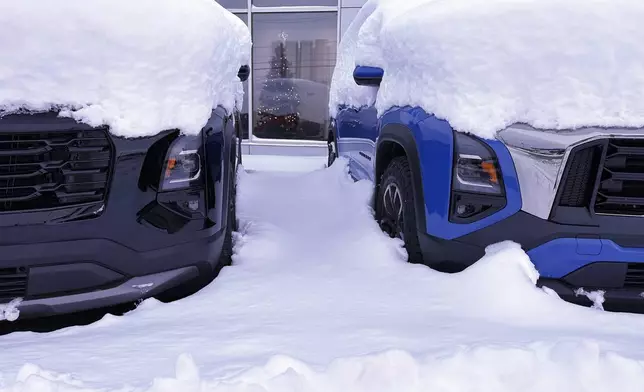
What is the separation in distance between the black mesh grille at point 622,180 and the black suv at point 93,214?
1611 millimetres

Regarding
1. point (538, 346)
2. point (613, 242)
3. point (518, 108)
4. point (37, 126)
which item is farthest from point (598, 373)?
point (37, 126)

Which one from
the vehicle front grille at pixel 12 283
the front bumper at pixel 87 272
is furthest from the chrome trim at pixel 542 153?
the vehicle front grille at pixel 12 283

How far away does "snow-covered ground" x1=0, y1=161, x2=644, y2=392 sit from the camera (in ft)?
5.35

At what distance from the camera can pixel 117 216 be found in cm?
216

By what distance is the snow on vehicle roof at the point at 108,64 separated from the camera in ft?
6.79

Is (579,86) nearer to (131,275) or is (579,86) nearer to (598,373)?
(598,373)

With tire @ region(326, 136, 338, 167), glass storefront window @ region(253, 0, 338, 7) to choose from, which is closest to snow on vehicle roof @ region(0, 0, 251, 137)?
tire @ region(326, 136, 338, 167)

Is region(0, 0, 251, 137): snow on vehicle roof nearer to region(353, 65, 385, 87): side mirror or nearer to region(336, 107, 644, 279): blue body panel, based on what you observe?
region(336, 107, 644, 279): blue body panel

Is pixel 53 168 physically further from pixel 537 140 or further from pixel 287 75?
pixel 287 75

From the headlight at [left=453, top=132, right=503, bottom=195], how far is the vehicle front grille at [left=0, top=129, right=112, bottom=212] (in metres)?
1.40

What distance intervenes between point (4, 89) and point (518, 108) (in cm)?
198

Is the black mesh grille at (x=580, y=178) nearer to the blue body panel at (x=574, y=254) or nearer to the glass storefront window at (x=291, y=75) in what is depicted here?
the blue body panel at (x=574, y=254)

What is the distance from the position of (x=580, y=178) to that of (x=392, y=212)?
3.36ft

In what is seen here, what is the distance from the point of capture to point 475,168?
233 cm
